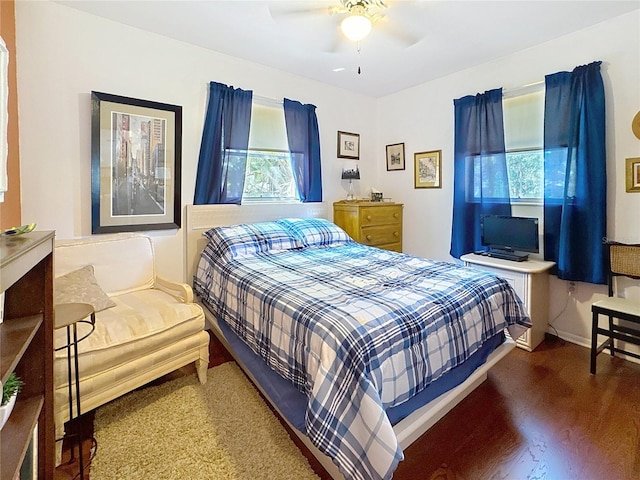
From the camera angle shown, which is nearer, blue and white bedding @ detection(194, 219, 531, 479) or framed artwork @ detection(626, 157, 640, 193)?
blue and white bedding @ detection(194, 219, 531, 479)

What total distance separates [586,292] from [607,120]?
4.58ft

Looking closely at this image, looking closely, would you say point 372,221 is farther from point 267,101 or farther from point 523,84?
point 523,84

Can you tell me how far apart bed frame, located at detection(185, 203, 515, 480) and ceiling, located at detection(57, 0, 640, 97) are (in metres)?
1.45

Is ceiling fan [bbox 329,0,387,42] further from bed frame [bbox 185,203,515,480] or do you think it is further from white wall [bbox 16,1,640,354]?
bed frame [bbox 185,203,515,480]

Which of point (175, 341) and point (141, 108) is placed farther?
point (141, 108)

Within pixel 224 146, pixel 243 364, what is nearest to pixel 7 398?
pixel 243 364

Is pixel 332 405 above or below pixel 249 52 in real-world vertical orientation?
below

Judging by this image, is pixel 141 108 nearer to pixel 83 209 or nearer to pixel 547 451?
pixel 83 209

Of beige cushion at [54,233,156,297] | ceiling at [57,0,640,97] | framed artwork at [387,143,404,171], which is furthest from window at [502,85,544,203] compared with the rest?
beige cushion at [54,233,156,297]

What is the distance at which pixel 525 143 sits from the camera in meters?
3.04

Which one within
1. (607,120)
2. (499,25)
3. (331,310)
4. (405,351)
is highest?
(499,25)

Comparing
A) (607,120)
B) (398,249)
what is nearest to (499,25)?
(607,120)

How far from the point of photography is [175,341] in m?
1.99

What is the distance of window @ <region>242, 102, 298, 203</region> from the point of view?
3385 mm
